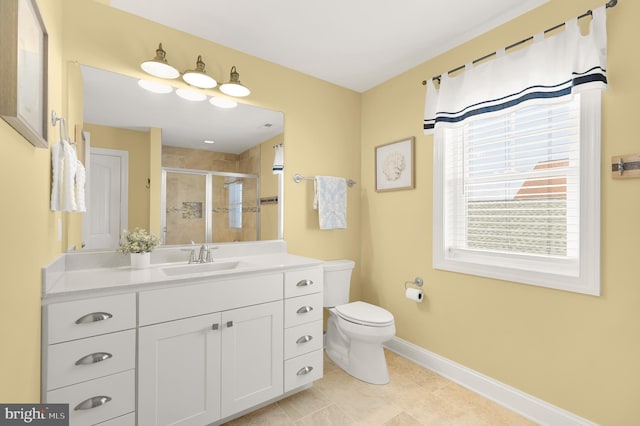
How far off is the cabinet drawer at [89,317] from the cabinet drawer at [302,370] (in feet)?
3.23

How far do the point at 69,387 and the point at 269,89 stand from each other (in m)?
2.24

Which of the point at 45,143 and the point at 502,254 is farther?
the point at 502,254

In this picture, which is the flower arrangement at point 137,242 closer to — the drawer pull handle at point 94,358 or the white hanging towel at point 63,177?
the white hanging towel at point 63,177

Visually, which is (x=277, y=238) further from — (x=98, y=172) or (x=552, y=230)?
(x=552, y=230)

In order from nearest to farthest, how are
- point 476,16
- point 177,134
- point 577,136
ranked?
point 577,136 → point 476,16 → point 177,134

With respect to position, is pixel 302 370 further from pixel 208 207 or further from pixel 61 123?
pixel 61 123

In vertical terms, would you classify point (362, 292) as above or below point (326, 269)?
below

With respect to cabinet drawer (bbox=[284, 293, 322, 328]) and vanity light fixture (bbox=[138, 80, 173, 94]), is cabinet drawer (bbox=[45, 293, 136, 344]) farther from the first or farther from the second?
vanity light fixture (bbox=[138, 80, 173, 94])

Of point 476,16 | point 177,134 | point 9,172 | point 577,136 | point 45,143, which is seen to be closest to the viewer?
point 9,172

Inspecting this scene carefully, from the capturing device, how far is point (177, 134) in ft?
6.73

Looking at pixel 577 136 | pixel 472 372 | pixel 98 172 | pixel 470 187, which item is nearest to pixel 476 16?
pixel 577 136

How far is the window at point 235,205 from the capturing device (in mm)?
2256

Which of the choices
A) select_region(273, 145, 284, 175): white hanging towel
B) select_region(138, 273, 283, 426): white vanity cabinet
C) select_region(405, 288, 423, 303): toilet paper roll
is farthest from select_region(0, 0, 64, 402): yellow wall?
select_region(405, 288, 423, 303): toilet paper roll

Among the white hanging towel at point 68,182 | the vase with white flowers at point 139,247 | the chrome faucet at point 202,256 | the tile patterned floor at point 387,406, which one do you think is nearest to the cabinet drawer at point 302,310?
the tile patterned floor at point 387,406
